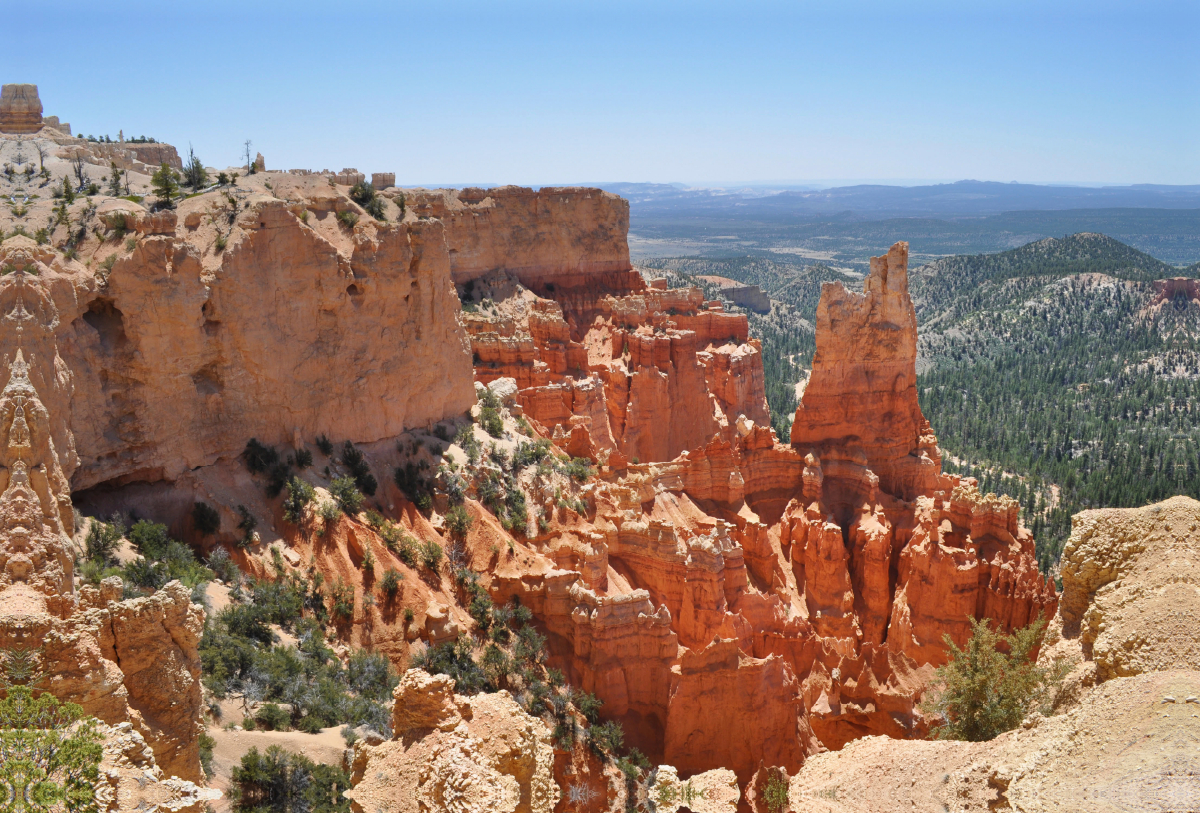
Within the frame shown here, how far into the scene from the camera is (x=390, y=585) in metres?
25.1

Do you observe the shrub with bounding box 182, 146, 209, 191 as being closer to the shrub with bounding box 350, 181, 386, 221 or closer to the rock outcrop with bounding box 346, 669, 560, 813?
the shrub with bounding box 350, 181, 386, 221

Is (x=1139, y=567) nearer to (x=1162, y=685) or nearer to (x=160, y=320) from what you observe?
(x=1162, y=685)

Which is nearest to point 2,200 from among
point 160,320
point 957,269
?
point 160,320

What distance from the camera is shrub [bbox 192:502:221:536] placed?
23391 millimetres

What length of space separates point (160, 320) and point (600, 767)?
620 inches

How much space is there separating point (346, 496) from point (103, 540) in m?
7.74

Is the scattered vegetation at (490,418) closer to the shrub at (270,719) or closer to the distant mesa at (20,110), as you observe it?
the shrub at (270,719)

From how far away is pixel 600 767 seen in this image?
22.2 metres

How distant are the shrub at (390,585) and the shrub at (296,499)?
292 centimetres

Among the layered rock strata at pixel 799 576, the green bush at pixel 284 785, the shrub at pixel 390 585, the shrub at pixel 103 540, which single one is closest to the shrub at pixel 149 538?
the shrub at pixel 103 540

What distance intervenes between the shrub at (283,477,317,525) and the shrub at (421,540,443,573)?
11.8 ft

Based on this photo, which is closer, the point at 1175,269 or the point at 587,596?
the point at 587,596

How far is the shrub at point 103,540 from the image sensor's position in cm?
1967

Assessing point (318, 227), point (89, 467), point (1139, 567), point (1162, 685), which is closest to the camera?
point (1162, 685)
